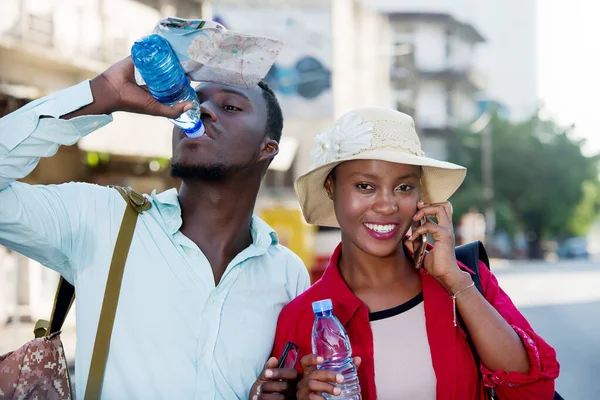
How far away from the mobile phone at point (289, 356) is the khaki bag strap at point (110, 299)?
0.67 m

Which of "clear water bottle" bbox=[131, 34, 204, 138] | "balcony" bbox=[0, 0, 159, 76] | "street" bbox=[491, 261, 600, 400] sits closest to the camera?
"clear water bottle" bbox=[131, 34, 204, 138]

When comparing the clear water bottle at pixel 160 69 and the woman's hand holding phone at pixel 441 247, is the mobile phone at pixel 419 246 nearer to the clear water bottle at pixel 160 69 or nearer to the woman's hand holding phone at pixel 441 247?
the woman's hand holding phone at pixel 441 247

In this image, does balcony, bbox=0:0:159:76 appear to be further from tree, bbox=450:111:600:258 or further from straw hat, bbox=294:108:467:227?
tree, bbox=450:111:600:258

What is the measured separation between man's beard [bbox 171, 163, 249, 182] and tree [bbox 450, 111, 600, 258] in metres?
43.9

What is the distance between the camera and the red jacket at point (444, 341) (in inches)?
111

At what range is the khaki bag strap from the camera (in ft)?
9.28

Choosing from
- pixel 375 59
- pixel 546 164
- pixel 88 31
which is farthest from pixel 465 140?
pixel 88 31

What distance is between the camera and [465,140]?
5112 cm

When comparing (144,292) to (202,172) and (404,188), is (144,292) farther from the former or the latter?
(404,188)

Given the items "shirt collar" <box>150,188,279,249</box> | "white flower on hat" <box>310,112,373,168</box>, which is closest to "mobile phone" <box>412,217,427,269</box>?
"white flower on hat" <box>310,112,373,168</box>

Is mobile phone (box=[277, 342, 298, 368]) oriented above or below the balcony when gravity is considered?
below

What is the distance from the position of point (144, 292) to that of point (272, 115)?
112 centimetres

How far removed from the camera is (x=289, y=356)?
290 centimetres

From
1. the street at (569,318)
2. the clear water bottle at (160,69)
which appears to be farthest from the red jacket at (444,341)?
the street at (569,318)
